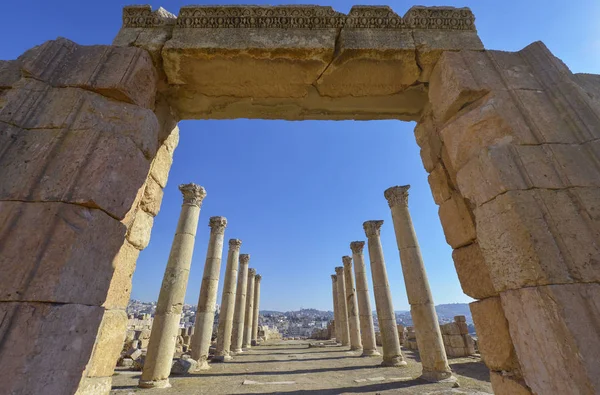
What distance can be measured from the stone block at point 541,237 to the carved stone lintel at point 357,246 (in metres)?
15.2

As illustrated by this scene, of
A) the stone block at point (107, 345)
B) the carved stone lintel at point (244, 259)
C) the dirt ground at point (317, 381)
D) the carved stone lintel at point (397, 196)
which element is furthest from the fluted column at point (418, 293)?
the carved stone lintel at point (244, 259)

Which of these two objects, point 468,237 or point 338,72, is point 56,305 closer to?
point 338,72

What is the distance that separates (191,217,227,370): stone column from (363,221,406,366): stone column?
732 cm

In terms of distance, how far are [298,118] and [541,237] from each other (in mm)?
3159

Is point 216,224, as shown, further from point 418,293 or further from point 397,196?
point 418,293

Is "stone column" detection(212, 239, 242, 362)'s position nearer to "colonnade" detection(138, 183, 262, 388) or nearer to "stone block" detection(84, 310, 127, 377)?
"colonnade" detection(138, 183, 262, 388)

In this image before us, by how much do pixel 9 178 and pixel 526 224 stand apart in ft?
14.0

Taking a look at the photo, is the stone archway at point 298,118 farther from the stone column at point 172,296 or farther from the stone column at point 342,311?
the stone column at point 342,311

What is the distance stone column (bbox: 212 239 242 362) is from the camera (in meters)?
14.6

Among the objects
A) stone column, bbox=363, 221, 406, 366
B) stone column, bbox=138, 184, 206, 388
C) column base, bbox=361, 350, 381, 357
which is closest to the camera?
stone column, bbox=138, 184, 206, 388

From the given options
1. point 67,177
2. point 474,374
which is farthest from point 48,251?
point 474,374

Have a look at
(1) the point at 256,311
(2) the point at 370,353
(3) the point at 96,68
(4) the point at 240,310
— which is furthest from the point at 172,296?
(1) the point at 256,311

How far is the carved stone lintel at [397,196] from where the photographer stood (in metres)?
11.3

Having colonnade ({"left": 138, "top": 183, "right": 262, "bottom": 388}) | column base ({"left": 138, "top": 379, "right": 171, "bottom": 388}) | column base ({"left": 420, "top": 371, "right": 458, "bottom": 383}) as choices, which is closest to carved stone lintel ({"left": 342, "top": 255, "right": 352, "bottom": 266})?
colonnade ({"left": 138, "top": 183, "right": 262, "bottom": 388})
